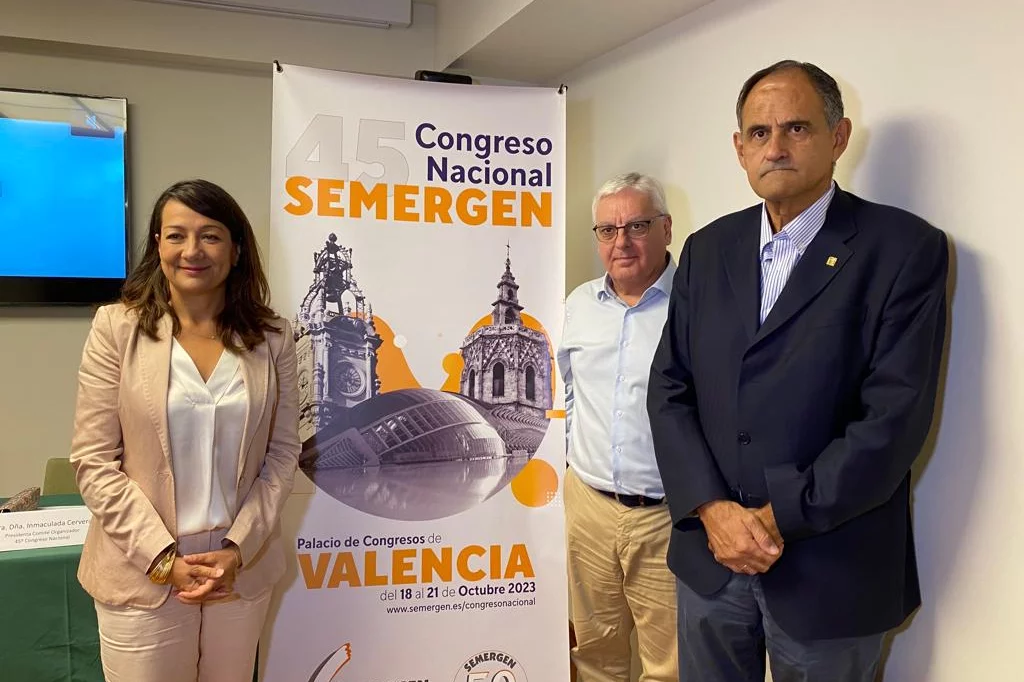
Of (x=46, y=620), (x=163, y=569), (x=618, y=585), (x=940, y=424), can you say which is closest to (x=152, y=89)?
(x=46, y=620)

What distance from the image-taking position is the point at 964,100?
1.50 m

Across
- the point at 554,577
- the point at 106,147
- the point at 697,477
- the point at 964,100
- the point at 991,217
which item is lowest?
the point at 554,577

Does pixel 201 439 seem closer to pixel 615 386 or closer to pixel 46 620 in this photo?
pixel 46 620

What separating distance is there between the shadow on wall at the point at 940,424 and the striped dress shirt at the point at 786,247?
0.87ft

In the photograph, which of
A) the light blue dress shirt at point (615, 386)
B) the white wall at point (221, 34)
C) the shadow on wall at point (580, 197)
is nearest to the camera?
the light blue dress shirt at point (615, 386)

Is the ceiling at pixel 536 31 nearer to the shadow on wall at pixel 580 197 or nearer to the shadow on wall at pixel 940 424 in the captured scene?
the shadow on wall at pixel 580 197

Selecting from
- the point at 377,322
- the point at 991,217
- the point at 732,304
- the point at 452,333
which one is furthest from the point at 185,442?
the point at 991,217

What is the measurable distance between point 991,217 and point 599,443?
42.0 inches

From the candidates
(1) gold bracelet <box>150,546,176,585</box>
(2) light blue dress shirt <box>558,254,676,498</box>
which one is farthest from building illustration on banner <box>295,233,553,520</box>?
(1) gold bracelet <box>150,546,176,585</box>

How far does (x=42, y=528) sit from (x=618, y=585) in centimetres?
170

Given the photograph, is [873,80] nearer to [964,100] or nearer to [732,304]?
[964,100]

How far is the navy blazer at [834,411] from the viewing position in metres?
1.33

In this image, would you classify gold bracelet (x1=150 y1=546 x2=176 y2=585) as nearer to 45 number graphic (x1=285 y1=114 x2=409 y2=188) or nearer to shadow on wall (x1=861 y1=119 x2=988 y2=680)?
45 number graphic (x1=285 y1=114 x2=409 y2=188)

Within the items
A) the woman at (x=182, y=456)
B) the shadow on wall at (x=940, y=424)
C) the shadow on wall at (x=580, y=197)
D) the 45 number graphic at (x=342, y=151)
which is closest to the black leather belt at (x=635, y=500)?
the shadow on wall at (x=940, y=424)
